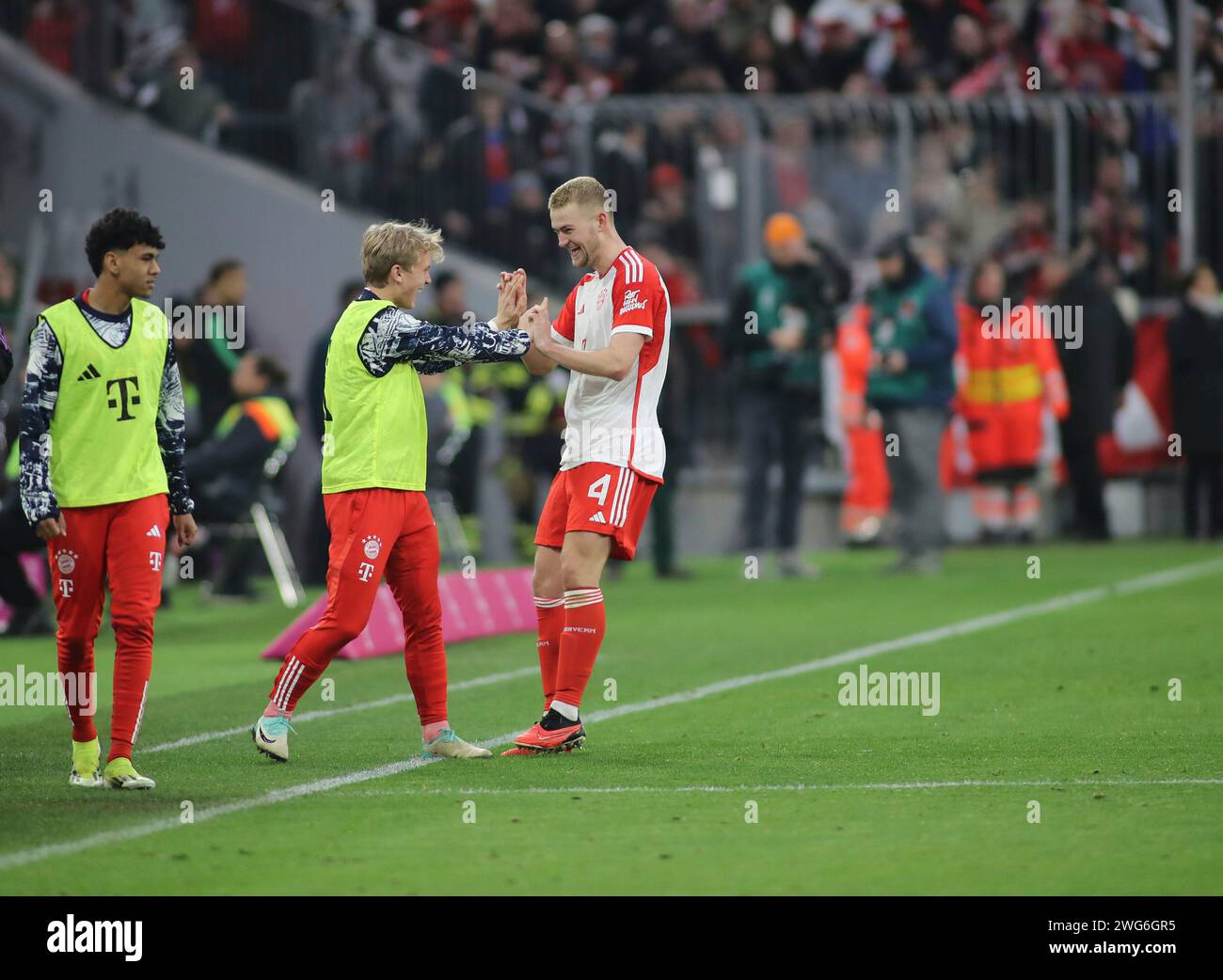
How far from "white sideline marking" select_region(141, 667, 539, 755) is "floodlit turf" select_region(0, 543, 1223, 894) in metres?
0.07

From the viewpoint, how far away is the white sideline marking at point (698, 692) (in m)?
6.84

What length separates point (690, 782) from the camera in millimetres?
7996

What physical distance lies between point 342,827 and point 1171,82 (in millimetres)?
17725

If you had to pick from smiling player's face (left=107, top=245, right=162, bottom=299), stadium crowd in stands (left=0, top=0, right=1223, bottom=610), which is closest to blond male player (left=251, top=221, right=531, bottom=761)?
smiling player's face (left=107, top=245, right=162, bottom=299)

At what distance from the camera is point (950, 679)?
11.2 m

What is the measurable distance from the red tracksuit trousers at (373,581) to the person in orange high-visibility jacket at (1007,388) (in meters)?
12.8

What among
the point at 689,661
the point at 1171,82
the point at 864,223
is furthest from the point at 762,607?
the point at 1171,82

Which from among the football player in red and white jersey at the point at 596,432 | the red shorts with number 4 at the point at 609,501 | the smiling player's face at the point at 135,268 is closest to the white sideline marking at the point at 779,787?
the football player in red and white jersey at the point at 596,432

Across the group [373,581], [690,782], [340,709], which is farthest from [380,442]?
[340,709]

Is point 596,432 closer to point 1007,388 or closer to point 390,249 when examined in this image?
point 390,249

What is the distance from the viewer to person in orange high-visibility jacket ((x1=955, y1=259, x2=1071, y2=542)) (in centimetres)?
2072

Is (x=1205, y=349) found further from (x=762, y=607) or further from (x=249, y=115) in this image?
(x=249, y=115)

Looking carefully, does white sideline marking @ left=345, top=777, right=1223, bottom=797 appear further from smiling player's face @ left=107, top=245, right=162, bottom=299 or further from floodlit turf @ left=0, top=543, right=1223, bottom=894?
smiling player's face @ left=107, top=245, right=162, bottom=299
